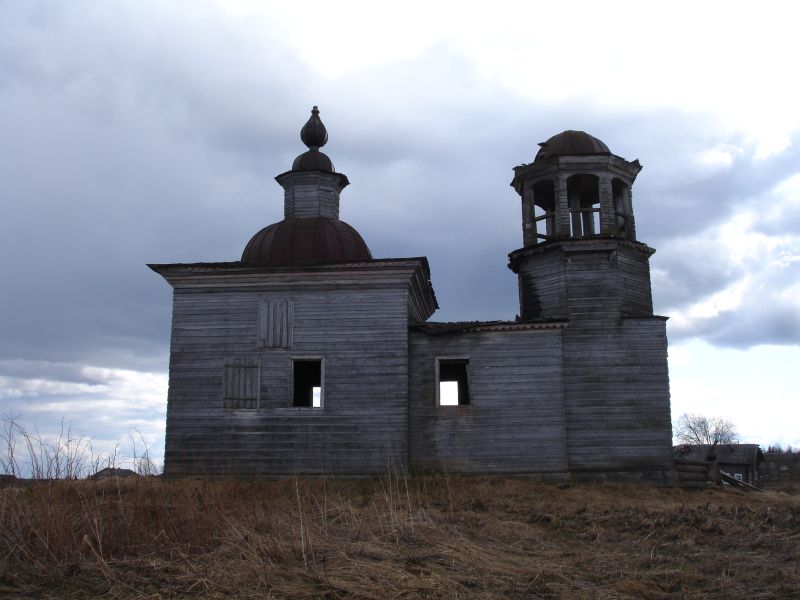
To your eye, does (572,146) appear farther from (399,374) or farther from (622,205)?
(399,374)

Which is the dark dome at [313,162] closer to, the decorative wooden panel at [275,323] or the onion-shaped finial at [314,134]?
the onion-shaped finial at [314,134]

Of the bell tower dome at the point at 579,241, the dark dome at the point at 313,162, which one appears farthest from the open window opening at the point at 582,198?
the dark dome at the point at 313,162

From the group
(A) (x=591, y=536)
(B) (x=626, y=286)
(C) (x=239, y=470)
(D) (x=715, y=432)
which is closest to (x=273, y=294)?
(C) (x=239, y=470)

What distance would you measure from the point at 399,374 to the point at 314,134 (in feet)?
31.8

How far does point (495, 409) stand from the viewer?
18.4m

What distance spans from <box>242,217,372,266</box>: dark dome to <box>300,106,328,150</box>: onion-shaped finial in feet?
Result: 12.9

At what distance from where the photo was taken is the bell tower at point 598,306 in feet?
61.0

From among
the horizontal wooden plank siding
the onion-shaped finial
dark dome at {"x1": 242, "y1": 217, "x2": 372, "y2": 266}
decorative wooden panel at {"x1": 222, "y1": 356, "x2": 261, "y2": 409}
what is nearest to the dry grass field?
the horizontal wooden plank siding

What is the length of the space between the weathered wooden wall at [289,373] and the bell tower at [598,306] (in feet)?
14.0

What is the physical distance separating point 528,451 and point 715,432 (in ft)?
247

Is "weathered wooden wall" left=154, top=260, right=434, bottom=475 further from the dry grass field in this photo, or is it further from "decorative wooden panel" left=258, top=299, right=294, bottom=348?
the dry grass field

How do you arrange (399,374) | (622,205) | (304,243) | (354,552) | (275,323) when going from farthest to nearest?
(622,205) < (304,243) < (275,323) < (399,374) < (354,552)

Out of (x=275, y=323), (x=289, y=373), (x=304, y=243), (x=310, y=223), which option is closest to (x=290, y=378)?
(x=289, y=373)

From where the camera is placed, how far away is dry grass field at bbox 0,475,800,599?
270 inches
